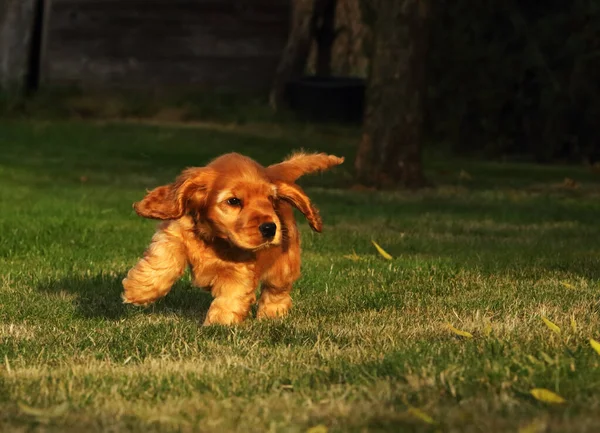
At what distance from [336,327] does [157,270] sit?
94cm

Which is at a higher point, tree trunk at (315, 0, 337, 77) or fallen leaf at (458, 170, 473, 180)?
tree trunk at (315, 0, 337, 77)

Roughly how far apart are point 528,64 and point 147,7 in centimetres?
781

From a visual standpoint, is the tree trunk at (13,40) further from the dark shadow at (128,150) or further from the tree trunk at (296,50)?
the tree trunk at (296,50)

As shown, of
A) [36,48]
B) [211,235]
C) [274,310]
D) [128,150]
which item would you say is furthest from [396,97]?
[36,48]

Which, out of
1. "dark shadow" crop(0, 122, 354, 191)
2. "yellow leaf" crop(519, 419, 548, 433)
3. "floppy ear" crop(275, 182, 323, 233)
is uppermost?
"floppy ear" crop(275, 182, 323, 233)

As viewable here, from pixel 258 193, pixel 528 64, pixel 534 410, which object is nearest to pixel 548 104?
pixel 528 64

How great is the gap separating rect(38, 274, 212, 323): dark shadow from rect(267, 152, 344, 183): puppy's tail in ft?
2.95

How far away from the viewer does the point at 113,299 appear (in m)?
7.86

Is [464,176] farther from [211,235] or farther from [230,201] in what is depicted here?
[230,201]

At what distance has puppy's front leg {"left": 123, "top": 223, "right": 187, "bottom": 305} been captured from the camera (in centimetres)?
673

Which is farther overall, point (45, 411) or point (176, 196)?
point (176, 196)

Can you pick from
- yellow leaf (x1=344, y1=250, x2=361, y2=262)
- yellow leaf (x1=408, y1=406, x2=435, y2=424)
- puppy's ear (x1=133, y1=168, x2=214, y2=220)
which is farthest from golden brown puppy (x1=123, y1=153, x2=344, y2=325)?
yellow leaf (x1=344, y1=250, x2=361, y2=262)

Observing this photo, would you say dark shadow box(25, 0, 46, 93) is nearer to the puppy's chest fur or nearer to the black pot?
the black pot

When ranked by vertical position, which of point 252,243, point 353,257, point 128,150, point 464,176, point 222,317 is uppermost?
point 252,243
